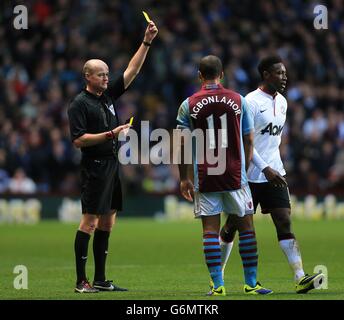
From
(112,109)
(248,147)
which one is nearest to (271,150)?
(248,147)

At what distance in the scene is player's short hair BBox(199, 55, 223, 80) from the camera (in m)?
10.2

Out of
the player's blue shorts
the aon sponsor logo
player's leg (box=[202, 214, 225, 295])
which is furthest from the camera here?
the aon sponsor logo

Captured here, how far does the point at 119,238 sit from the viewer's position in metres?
19.9

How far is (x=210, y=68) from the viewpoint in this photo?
33.6 feet

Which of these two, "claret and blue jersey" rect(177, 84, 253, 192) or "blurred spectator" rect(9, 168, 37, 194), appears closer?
"claret and blue jersey" rect(177, 84, 253, 192)

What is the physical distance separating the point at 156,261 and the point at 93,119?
14.4ft

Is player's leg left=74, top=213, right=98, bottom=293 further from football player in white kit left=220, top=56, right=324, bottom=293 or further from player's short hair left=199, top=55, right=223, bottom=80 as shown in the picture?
player's short hair left=199, top=55, right=223, bottom=80

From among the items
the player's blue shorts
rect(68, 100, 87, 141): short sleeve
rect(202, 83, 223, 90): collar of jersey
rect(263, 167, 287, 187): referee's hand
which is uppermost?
rect(202, 83, 223, 90): collar of jersey

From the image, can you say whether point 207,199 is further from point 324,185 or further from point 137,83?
point 137,83

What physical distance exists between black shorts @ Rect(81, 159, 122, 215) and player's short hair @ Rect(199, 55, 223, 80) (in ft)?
5.40

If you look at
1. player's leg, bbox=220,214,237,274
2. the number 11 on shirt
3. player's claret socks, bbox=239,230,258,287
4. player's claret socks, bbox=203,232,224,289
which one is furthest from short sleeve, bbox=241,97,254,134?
player's leg, bbox=220,214,237,274

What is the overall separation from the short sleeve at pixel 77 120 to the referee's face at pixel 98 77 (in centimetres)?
29

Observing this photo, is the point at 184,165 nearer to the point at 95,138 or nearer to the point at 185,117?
the point at 185,117

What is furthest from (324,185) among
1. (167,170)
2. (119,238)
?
(119,238)
